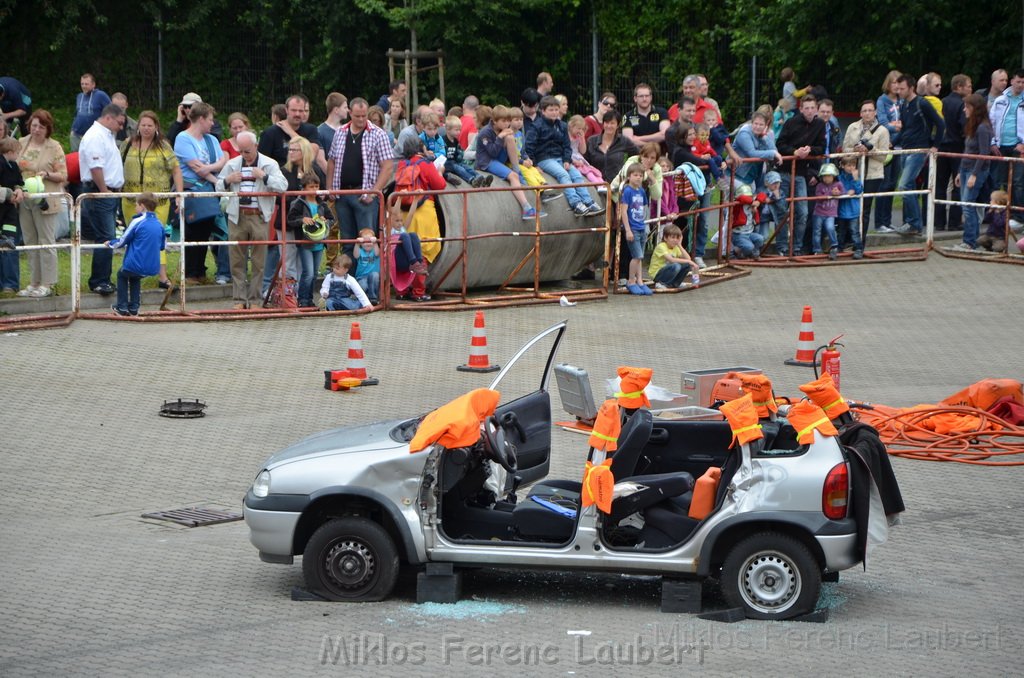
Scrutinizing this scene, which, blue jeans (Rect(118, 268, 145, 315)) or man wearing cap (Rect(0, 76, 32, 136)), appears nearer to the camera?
blue jeans (Rect(118, 268, 145, 315))

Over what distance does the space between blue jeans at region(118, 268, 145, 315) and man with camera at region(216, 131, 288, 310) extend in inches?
45.9

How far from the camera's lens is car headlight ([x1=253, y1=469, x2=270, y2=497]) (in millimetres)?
8367

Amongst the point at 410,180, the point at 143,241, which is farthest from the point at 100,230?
the point at 410,180

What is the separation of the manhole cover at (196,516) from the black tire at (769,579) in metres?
3.71

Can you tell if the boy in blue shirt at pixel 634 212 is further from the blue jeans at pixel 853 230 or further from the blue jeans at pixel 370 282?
the blue jeans at pixel 853 230

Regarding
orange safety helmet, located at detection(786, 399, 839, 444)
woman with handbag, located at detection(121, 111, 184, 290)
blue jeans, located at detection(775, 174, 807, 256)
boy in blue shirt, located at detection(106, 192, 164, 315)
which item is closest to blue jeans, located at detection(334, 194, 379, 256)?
woman with handbag, located at detection(121, 111, 184, 290)

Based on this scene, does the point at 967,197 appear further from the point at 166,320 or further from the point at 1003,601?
the point at 1003,601

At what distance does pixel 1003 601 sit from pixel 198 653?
444 centimetres

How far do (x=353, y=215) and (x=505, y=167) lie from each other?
83.7 inches

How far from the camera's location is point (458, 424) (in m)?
8.13

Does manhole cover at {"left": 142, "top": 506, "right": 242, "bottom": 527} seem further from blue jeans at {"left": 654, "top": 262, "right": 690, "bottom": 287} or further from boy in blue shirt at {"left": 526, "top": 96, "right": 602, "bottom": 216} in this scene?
blue jeans at {"left": 654, "top": 262, "right": 690, "bottom": 287}

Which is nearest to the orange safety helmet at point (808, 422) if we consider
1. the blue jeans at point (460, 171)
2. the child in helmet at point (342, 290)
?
the child in helmet at point (342, 290)

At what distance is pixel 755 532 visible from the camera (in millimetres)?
8078

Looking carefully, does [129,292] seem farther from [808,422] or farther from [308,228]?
[808,422]
